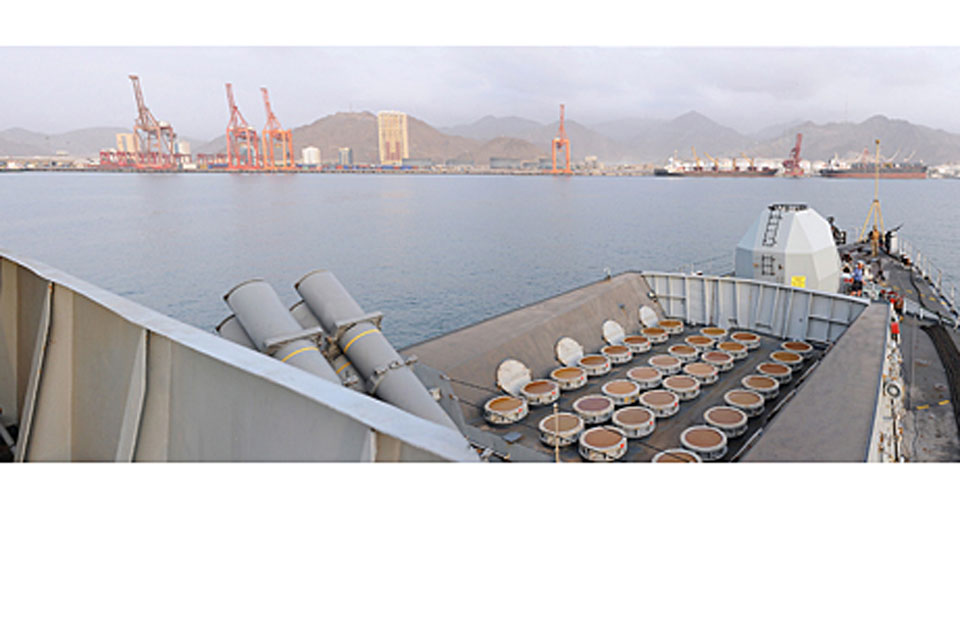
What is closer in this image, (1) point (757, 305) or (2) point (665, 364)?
(2) point (665, 364)

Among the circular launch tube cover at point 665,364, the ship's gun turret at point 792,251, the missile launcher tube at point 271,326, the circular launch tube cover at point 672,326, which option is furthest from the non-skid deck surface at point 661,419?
the missile launcher tube at point 271,326

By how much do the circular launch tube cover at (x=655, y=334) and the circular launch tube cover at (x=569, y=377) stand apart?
172 inches

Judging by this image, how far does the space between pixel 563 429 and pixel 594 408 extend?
1.43 metres

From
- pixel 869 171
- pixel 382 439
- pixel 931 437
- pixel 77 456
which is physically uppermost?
pixel 869 171

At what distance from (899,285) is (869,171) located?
20247cm

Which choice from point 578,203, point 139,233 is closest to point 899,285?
point 139,233

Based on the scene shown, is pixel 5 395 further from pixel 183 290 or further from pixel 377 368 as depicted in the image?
pixel 183 290

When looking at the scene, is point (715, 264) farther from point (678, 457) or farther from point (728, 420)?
point (678, 457)

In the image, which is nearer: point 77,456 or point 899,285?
point 77,456

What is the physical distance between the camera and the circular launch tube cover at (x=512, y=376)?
15.2 meters

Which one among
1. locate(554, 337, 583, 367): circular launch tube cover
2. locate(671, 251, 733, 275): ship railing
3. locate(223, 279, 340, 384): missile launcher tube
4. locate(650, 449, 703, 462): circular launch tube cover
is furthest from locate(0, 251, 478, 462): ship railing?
locate(671, 251, 733, 275): ship railing

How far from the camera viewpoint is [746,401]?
14078 millimetres

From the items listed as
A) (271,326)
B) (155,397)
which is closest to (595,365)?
(271,326)

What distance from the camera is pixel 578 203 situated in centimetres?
11781
